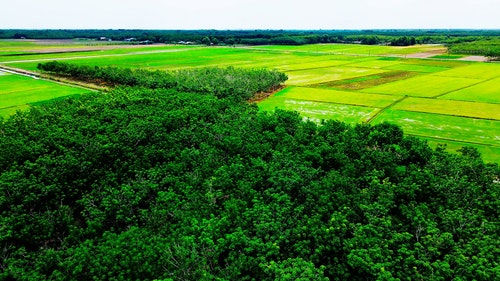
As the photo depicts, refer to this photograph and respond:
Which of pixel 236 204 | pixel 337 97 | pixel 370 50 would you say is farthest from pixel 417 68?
pixel 236 204

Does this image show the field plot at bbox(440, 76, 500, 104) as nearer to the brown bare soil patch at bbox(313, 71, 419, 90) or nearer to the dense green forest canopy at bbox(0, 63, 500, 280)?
the brown bare soil patch at bbox(313, 71, 419, 90)

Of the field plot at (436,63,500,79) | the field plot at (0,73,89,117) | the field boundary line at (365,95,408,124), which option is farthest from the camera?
the field plot at (436,63,500,79)

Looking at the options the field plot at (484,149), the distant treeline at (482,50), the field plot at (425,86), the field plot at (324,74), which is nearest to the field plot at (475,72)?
the field plot at (425,86)

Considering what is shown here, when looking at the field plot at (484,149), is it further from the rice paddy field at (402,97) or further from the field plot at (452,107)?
the field plot at (452,107)

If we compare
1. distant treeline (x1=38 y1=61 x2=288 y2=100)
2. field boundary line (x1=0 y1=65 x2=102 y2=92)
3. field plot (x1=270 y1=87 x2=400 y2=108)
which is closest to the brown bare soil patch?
field plot (x1=270 y1=87 x2=400 y2=108)

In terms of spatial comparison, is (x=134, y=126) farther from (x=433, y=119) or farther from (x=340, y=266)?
(x=433, y=119)

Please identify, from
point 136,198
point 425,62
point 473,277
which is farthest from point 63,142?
point 425,62

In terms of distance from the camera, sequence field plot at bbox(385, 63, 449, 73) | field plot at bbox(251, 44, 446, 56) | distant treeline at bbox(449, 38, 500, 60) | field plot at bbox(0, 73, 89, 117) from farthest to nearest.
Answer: field plot at bbox(251, 44, 446, 56) → distant treeline at bbox(449, 38, 500, 60) → field plot at bbox(385, 63, 449, 73) → field plot at bbox(0, 73, 89, 117)
